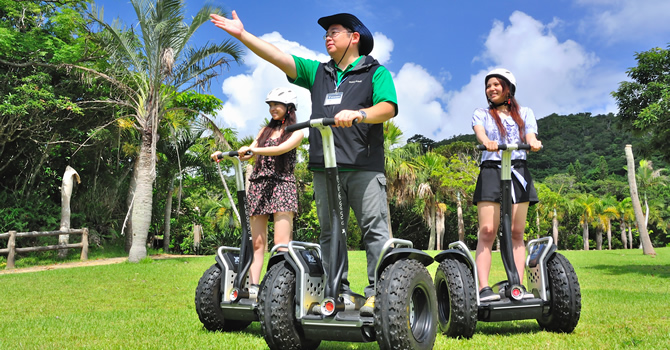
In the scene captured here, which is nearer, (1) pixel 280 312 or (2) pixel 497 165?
(1) pixel 280 312

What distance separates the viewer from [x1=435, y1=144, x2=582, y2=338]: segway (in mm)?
3889

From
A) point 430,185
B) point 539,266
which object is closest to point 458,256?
point 539,266

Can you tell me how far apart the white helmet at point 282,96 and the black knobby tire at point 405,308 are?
213 cm

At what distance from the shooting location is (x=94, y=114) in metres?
18.7

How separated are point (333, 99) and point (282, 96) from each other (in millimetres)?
1388

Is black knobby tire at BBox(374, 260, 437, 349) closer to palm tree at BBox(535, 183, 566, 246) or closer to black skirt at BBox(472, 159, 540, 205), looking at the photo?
black skirt at BBox(472, 159, 540, 205)

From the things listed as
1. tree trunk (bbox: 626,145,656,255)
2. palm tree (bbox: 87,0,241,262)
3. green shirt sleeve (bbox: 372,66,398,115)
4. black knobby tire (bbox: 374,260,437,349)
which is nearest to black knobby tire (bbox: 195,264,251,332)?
black knobby tire (bbox: 374,260,437,349)

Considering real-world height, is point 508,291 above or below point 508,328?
above

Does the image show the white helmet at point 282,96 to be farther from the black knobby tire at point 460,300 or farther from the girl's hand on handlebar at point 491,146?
the black knobby tire at point 460,300

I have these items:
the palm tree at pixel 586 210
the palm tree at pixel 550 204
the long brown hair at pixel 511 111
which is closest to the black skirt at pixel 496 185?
the long brown hair at pixel 511 111

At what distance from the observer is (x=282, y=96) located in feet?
15.1

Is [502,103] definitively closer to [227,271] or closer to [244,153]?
[244,153]

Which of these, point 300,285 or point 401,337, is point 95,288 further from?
point 401,337

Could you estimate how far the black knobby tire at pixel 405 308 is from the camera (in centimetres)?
276
